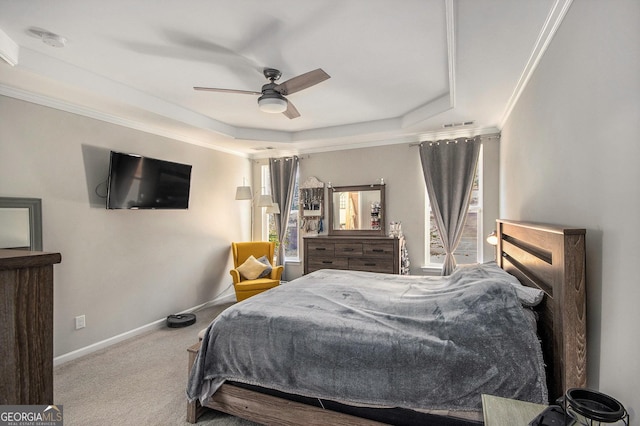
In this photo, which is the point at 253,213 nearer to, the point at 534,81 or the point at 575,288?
the point at 534,81

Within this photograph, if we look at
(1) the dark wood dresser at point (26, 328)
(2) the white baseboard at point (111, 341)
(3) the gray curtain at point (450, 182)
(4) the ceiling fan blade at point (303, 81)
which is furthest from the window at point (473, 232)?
(1) the dark wood dresser at point (26, 328)

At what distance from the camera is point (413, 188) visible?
4793mm

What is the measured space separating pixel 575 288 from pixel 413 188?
3537 mm

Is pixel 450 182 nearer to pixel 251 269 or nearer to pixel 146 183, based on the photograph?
pixel 251 269

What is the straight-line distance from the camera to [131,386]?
2682 millimetres

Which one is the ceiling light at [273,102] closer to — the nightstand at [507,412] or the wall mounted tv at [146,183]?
the wall mounted tv at [146,183]

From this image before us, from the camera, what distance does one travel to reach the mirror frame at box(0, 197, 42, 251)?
279 cm

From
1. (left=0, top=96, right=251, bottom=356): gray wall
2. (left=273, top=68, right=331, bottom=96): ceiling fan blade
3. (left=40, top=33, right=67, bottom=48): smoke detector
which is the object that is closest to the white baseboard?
(left=0, top=96, right=251, bottom=356): gray wall

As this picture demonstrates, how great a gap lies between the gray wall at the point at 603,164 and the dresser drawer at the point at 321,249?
3.17m

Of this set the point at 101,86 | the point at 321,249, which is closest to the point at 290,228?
the point at 321,249

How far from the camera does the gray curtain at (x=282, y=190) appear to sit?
556cm

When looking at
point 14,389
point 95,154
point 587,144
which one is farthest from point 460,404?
point 95,154

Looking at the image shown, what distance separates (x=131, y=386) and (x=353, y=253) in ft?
9.90

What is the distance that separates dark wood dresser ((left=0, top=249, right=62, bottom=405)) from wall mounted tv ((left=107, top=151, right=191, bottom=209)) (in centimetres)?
313
